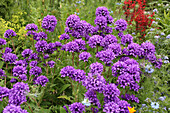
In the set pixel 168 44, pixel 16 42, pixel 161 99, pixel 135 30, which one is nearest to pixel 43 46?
pixel 161 99

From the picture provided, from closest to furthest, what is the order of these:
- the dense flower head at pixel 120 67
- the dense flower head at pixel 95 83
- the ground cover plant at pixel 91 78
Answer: the dense flower head at pixel 95 83, the ground cover plant at pixel 91 78, the dense flower head at pixel 120 67

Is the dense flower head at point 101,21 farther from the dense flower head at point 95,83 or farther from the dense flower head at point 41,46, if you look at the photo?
the dense flower head at point 95,83

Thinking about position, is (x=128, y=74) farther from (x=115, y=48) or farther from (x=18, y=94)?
(x=18, y=94)

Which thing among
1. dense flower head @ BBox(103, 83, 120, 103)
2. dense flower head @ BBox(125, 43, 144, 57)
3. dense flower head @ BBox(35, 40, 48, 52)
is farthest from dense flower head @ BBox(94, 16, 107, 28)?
dense flower head @ BBox(103, 83, 120, 103)

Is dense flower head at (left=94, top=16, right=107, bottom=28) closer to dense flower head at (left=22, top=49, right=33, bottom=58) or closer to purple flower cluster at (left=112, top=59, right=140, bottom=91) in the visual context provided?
purple flower cluster at (left=112, top=59, right=140, bottom=91)

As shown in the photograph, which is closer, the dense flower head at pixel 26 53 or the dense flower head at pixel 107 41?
the dense flower head at pixel 107 41

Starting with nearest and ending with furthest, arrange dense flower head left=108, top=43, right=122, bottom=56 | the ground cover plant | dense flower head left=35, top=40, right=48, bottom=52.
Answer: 1. the ground cover plant
2. dense flower head left=108, top=43, right=122, bottom=56
3. dense flower head left=35, top=40, right=48, bottom=52

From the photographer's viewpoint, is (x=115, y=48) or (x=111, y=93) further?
(x=115, y=48)

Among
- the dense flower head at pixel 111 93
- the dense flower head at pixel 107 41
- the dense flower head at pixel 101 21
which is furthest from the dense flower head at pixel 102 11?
the dense flower head at pixel 111 93

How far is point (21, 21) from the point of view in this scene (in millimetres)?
4992

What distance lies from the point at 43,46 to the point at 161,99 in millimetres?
1956

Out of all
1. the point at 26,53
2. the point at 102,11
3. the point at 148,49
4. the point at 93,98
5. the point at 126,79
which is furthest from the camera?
the point at 102,11

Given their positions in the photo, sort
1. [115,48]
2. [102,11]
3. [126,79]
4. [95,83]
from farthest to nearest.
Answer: [102,11] < [115,48] < [126,79] < [95,83]

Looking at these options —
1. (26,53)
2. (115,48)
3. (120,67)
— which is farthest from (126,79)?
(26,53)
